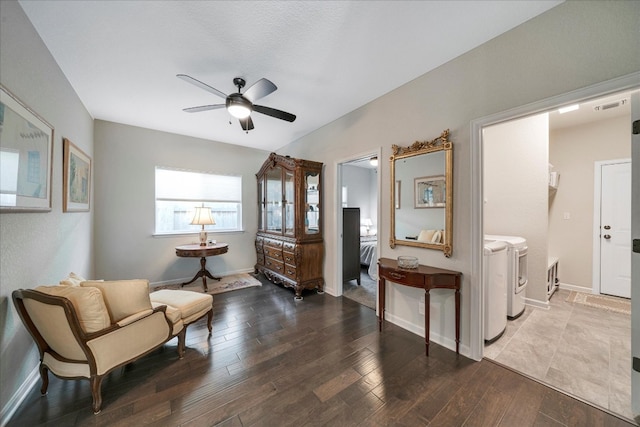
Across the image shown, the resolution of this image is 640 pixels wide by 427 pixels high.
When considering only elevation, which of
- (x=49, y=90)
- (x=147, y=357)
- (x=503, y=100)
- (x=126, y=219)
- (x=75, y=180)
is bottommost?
(x=147, y=357)

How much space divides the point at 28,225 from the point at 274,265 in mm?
2920

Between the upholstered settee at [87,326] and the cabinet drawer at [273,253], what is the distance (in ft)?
7.36

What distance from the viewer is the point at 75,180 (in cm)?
270

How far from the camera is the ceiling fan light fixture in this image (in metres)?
2.29

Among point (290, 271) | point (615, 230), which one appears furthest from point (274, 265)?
point (615, 230)

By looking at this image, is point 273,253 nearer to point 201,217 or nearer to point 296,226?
point 296,226

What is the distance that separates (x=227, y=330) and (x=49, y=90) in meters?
2.85

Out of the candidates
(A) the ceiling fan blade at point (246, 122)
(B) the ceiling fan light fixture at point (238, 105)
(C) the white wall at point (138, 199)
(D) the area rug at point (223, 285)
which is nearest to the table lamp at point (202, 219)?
(C) the white wall at point (138, 199)

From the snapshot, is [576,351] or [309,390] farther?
[576,351]

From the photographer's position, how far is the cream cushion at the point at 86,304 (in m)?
1.47

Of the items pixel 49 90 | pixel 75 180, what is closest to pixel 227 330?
pixel 75 180

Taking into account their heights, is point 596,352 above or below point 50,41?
below

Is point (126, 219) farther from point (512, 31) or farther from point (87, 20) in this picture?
point (512, 31)

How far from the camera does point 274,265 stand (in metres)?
4.14
